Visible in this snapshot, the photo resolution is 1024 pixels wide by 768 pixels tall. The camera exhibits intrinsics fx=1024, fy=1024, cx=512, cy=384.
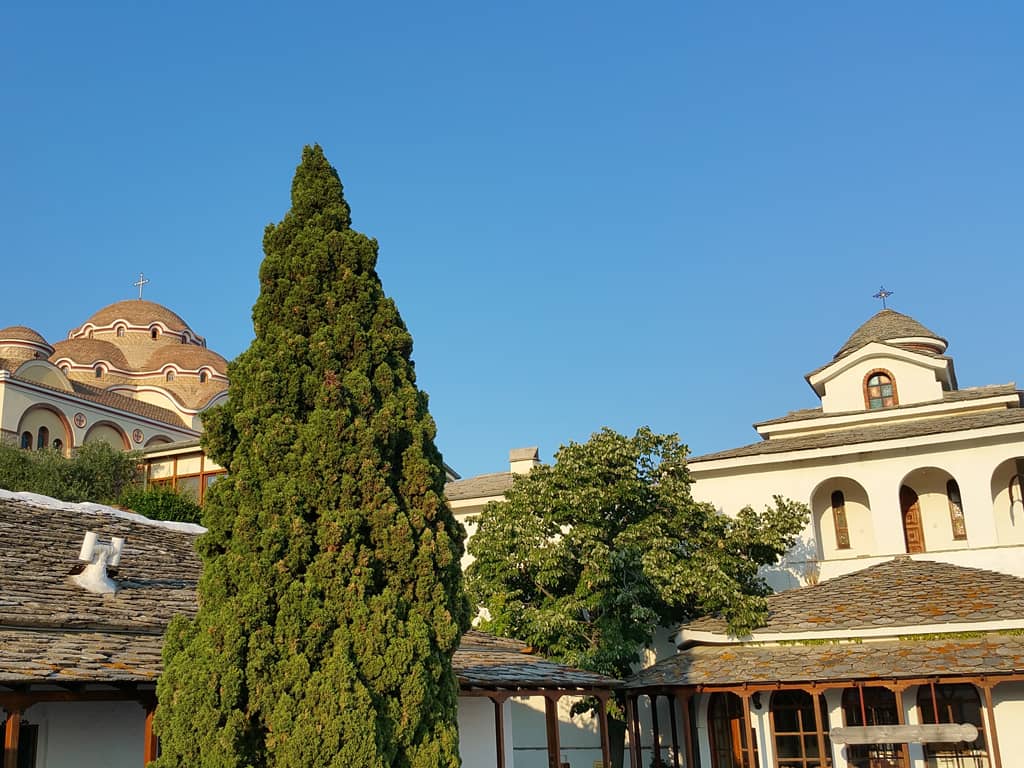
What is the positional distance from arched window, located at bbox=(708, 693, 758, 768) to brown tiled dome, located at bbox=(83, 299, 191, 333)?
157 feet

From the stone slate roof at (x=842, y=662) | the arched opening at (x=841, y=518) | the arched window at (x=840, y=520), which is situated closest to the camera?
the stone slate roof at (x=842, y=662)

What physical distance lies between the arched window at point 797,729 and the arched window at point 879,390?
10.7 m

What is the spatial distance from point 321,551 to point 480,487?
70.9ft

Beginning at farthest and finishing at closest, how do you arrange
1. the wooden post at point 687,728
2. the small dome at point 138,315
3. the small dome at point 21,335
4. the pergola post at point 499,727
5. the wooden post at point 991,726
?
the small dome at point 138,315, the small dome at point 21,335, the wooden post at point 687,728, the wooden post at point 991,726, the pergola post at point 499,727

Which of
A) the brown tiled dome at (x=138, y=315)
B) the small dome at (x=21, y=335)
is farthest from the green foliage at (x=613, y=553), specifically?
the brown tiled dome at (x=138, y=315)

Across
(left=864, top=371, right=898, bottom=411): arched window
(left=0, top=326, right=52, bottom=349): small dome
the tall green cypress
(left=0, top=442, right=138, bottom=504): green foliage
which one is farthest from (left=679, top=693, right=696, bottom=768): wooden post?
(left=0, top=326, right=52, bottom=349): small dome

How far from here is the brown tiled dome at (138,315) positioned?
60.5 m

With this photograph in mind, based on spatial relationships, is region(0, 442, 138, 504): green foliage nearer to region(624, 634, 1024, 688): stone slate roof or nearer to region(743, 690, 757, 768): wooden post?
region(624, 634, 1024, 688): stone slate roof

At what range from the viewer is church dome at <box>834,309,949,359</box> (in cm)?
2984

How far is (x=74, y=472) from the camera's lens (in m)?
37.8

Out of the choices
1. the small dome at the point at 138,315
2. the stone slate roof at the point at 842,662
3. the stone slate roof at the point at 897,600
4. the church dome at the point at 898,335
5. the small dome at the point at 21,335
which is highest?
the small dome at the point at 138,315

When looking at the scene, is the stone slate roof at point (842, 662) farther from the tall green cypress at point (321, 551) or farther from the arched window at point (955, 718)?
the tall green cypress at point (321, 551)

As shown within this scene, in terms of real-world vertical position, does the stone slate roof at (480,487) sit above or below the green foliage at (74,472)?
below

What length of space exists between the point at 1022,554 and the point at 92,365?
157 ft
